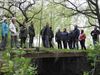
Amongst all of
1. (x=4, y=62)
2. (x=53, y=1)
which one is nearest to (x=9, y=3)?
(x=53, y=1)

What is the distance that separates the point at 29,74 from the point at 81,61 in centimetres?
1824

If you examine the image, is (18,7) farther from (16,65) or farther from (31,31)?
(16,65)

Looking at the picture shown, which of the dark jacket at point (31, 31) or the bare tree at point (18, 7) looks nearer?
the dark jacket at point (31, 31)

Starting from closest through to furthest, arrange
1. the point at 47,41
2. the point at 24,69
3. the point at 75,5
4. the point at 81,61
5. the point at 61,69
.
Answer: the point at 24,69, the point at 47,41, the point at 81,61, the point at 61,69, the point at 75,5

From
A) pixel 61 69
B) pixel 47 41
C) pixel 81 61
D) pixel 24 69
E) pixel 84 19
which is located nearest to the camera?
pixel 24 69

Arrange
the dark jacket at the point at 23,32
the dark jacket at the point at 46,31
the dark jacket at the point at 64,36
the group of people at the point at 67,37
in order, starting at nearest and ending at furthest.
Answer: the dark jacket at the point at 23,32 → the dark jacket at the point at 46,31 → the group of people at the point at 67,37 → the dark jacket at the point at 64,36

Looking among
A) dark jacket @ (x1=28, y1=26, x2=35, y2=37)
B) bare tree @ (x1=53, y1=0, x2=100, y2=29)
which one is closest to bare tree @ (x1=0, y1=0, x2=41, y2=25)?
bare tree @ (x1=53, y1=0, x2=100, y2=29)

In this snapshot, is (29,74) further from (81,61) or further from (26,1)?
(26,1)

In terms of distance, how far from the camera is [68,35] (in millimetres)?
21984

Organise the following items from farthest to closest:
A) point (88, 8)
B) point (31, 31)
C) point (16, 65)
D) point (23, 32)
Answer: point (88, 8) → point (31, 31) → point (23, 32) → point (16, 65)

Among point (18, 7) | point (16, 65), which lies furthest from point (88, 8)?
point (16, 65)

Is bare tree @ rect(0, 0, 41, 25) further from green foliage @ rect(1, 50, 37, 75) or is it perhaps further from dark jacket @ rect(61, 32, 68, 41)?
green foliage @ rect(1, 50, 37, 75)

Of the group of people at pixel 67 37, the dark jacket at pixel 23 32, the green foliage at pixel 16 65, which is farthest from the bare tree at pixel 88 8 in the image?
the green foliage at pixel 16 65

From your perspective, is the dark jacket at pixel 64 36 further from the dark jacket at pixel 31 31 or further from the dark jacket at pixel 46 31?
the dark jacket at pixel 31 31
